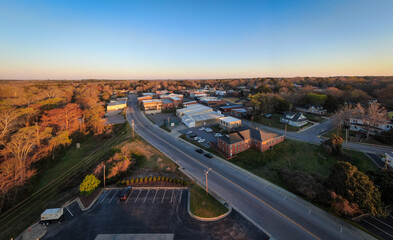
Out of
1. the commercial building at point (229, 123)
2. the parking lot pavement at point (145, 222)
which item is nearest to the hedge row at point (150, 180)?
the parking lot pavement at point (145, 222)

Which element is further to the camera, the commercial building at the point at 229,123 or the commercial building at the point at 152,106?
the commercial building at the point at 152,106

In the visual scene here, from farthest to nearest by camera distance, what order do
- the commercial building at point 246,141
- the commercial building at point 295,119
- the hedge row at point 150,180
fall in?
the commercial building at point 295,119 < the commercial building at point 246,141 < the hedge row at point 150,180

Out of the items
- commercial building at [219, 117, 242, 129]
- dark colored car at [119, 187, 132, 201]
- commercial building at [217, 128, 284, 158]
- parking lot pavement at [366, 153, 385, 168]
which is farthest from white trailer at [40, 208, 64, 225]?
parking lot pavement at [366, 153, 385, 168]

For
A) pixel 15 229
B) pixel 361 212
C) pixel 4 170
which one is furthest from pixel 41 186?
pixel 361 212

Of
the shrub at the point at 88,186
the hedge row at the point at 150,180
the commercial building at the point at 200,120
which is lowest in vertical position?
the hedge row at the point at 150,180

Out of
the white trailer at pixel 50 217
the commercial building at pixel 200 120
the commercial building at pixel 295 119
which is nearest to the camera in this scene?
the white trailer at pixel 50 217

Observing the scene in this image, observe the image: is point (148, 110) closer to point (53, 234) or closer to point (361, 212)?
point (53, 234)

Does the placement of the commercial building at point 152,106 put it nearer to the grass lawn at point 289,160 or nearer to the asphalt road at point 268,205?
the asphalt road at point 268,205

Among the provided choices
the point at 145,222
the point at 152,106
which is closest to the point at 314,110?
the point at 152,106
